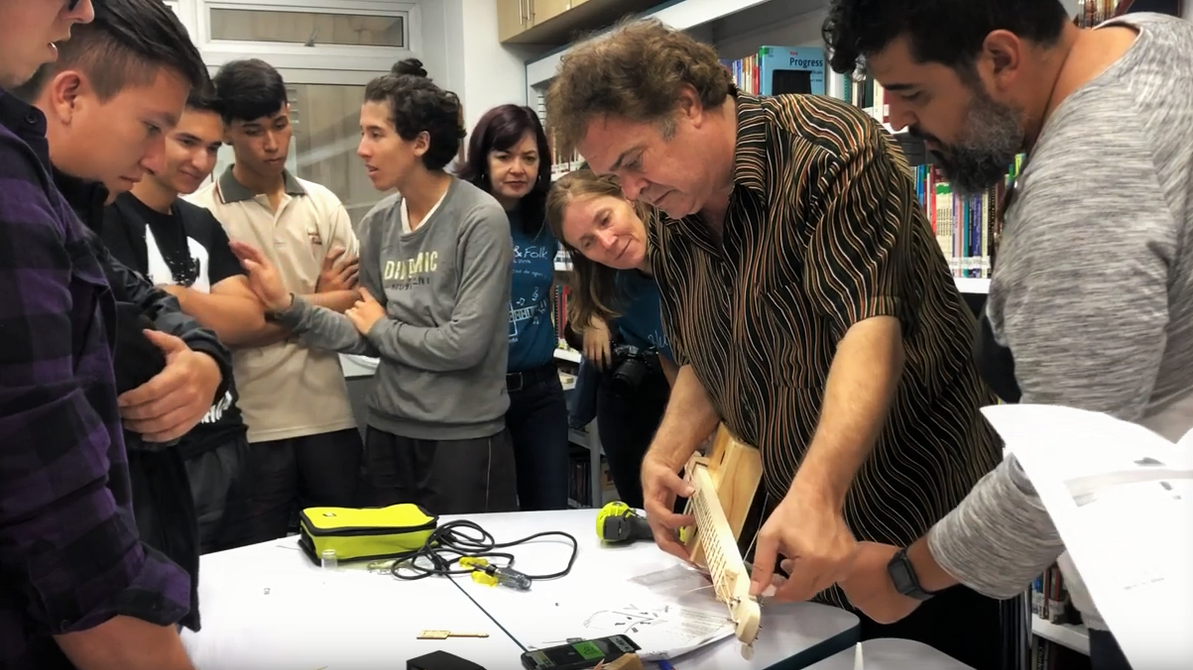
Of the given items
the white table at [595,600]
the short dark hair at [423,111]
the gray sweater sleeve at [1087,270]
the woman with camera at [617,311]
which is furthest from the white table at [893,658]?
the short dark hair at [423,111]

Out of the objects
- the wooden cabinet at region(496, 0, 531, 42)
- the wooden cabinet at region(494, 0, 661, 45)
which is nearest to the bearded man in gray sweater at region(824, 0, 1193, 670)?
the wooden cabinet at region(494, 0, 661, 45)

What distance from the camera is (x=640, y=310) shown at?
2398 mm

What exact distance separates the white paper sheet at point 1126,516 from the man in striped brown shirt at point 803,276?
54 cm

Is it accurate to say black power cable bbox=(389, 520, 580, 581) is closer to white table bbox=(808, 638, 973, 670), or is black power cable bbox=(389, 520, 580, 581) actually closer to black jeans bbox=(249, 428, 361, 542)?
white table bbox=(808, 638, 973, 670)

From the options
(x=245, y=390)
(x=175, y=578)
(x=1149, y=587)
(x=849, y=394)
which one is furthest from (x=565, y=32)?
(x=1149, y=587)

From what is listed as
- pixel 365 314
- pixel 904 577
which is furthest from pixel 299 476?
pixel 904 577

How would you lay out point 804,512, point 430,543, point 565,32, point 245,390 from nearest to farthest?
point 804,512 → point 430,543 → point 245,390 → point 565,32

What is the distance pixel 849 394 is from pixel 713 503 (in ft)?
0.98

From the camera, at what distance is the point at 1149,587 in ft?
1.62

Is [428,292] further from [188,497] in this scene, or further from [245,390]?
[188,497]

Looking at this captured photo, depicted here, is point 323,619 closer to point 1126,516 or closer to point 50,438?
point 50,438

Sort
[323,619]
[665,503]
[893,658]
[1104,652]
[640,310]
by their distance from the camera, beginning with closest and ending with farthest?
1. [1104,652]
2. [893,658]
3. [323,619]
4. [665,503]
5. [640,310]

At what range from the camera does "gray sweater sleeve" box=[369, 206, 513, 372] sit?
218 cm

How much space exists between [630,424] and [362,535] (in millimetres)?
1109
